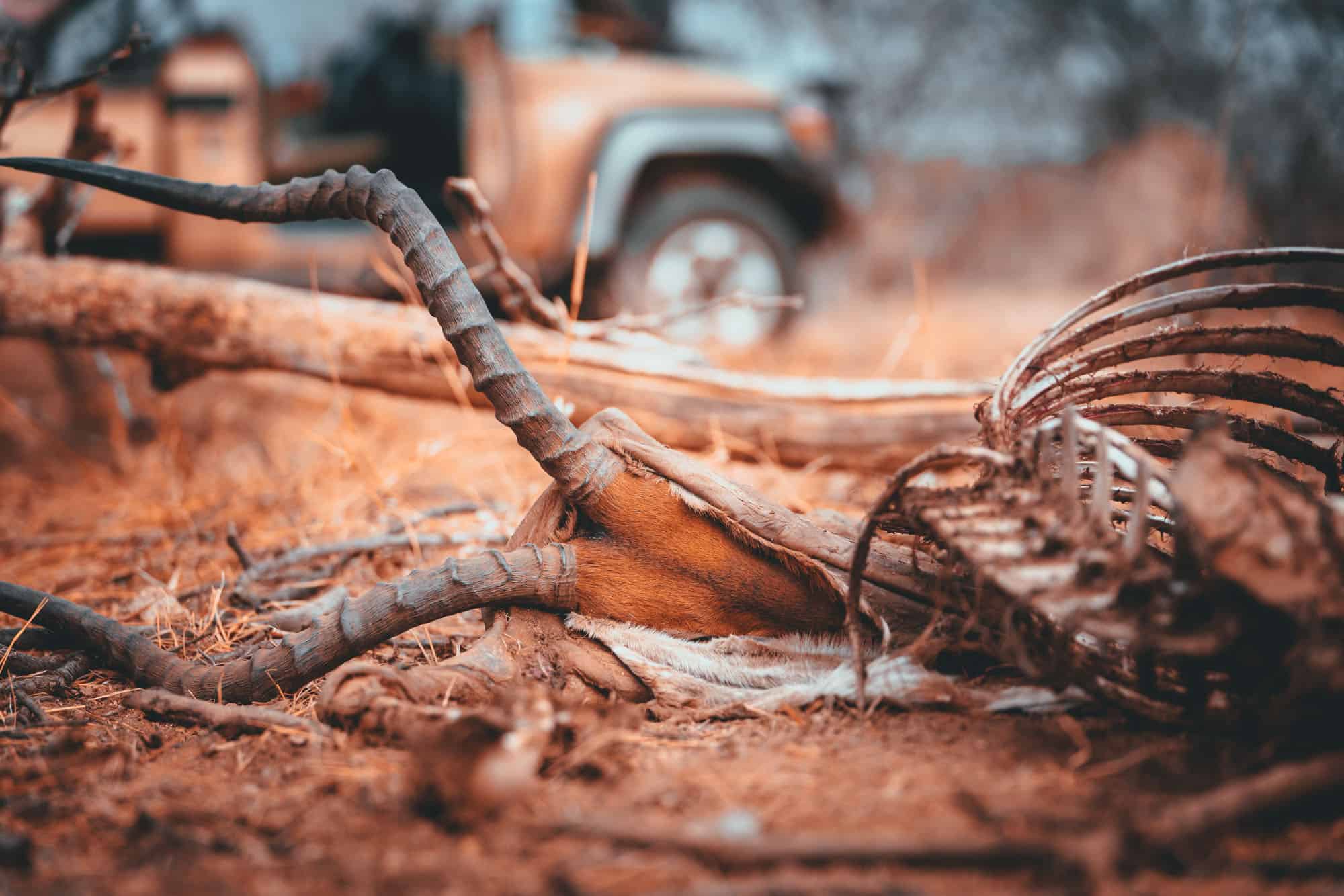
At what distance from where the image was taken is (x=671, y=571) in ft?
6.40

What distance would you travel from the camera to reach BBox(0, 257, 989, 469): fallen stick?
3.09 m

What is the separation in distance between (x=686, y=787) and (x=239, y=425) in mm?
4156

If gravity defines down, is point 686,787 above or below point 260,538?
above

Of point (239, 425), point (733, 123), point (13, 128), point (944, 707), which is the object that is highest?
point (733, 123)

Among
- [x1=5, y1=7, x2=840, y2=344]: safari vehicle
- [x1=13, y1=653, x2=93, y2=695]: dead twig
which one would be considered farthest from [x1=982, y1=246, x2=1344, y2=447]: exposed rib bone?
[x1=5, y1=7, x2=840, y2=344]: safari vehicle

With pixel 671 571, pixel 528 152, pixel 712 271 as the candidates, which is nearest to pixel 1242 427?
pixel 671 571

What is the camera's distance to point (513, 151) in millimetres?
5059

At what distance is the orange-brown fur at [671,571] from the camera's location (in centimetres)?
194

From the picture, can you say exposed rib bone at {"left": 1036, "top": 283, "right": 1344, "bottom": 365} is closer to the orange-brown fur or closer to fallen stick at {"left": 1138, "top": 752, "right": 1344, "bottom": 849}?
the orange-brown fur

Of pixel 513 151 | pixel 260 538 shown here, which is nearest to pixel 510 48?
pixel 513 151

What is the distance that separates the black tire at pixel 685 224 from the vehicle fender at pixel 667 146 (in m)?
0.15

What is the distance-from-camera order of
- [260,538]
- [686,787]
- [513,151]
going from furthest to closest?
[513,151]
[260,538]
[686,787]

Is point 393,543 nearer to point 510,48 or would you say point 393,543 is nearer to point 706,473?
point 706,473

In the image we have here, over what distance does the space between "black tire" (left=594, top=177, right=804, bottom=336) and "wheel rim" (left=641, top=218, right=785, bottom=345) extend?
24mm
